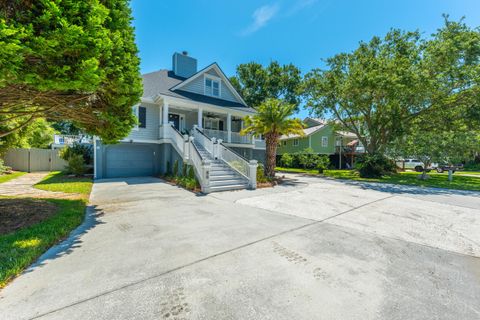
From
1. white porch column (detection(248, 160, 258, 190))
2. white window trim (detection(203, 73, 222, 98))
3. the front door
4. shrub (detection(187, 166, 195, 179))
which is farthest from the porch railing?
white porch column (detection(248, 160, 258, 190))

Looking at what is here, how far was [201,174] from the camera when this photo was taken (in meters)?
9.65

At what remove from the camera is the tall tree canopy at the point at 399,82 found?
47.0ft

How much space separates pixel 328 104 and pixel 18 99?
808 inches

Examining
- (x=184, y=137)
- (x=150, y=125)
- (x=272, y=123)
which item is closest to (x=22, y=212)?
(x=184, y=137)

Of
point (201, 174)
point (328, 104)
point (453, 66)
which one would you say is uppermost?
point (453, 66)

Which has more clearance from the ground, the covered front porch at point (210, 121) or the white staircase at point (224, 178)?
the covered front porch at point (210, 121)

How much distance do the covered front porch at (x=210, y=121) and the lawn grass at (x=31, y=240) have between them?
941 cm

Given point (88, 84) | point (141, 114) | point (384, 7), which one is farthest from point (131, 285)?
point (384, 7)

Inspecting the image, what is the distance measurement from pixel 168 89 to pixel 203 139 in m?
4.93

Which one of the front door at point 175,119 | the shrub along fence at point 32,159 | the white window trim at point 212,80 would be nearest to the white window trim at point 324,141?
the white window trim at point 212,80

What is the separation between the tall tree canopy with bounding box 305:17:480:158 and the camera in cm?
1433

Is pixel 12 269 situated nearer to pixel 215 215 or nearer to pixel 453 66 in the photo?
pixel 215 215

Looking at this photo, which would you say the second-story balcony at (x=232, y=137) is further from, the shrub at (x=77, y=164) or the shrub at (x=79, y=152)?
the shrub at (x=79, y=152)

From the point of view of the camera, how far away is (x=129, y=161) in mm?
15078
